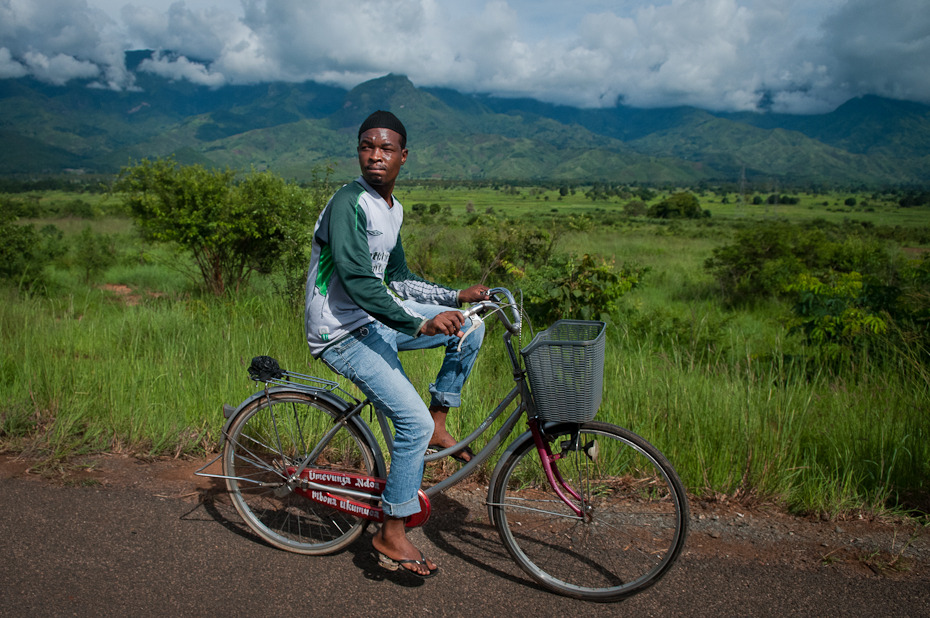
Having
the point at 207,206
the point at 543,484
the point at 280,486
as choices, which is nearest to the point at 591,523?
the point at 543,484

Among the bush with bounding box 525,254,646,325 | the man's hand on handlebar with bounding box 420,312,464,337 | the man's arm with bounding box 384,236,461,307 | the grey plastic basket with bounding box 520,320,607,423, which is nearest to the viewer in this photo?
the grey plastic basket with bounding box 520,320,607,423

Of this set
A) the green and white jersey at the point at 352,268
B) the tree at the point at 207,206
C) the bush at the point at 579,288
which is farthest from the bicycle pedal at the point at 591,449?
the tree at the point at 207,206

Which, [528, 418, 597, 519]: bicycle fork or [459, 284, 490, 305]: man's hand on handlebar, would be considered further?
[459, 284, 490, 305]: man's hand on handlebar

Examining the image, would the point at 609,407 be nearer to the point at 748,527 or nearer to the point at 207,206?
the point at 748,527

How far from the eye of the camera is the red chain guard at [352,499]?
120 inches

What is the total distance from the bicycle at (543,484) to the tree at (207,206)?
6.50m

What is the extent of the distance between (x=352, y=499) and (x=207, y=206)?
7905 mm

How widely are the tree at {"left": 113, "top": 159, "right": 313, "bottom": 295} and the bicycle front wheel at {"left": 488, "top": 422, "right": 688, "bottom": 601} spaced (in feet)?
23.3

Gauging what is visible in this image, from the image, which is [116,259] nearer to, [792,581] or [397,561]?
[397,561]

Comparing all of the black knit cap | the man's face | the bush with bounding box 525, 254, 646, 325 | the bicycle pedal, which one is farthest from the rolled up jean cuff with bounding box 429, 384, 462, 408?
the bush with bounding box 525, 254, 646, 325

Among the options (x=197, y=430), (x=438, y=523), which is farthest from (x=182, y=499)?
(x=438, y=523)

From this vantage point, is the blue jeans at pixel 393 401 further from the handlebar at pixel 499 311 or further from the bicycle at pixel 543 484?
the handlebar at pixel 499 311

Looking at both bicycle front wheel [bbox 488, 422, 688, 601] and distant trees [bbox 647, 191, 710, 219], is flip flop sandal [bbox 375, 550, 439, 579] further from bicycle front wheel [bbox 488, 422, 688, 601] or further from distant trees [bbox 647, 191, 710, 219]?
distant trees [bbox 647, 191, 710, 219]

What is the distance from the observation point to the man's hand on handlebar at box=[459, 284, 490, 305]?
3.23 metres
